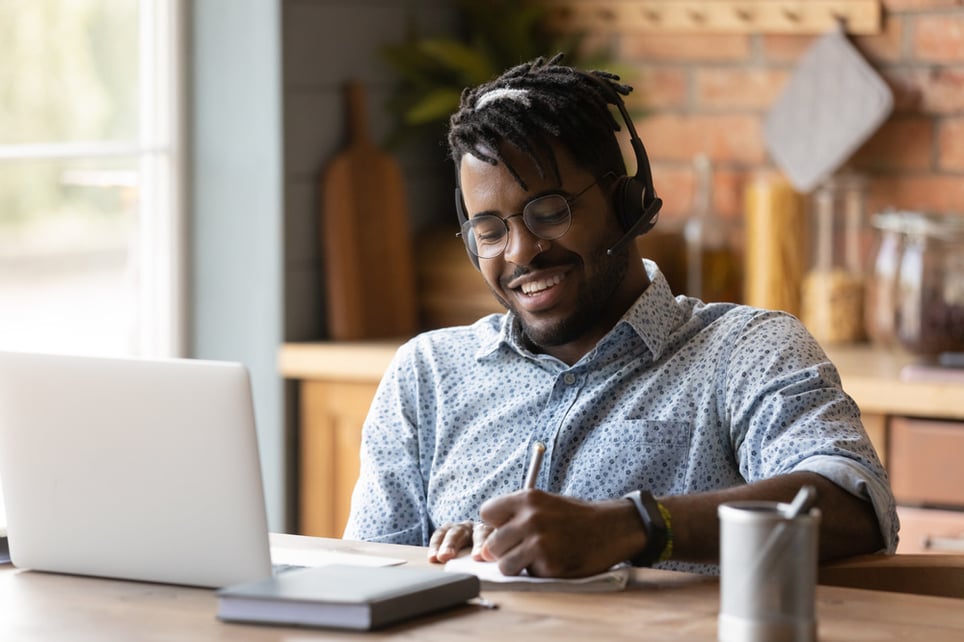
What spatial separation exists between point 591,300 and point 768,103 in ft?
5.16

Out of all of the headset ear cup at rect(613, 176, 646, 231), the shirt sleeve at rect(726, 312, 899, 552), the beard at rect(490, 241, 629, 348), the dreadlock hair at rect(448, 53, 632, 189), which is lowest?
the shirt sleeve at rect(726, 312, 899, 552)

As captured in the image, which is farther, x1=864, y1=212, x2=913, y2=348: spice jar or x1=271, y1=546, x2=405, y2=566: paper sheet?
x1=864, y1=212, x2=913, y2=348: spice jar

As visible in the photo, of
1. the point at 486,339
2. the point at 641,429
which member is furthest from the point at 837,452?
the point at 486,339

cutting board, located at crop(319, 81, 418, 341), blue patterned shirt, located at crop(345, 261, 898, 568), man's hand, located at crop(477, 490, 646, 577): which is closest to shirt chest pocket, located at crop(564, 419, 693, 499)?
blue patterned shirt, located at crop(345, 261, 898, 568)

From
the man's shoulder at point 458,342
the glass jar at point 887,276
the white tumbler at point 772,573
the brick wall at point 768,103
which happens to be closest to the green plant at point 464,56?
the brick wall at point 768,103

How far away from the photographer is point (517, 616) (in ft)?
4.93

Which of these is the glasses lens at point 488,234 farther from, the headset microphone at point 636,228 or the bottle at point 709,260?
the bottle at point 709,260

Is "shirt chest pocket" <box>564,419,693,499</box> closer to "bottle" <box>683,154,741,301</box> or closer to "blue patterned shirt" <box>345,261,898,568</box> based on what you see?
"blue patterned shirt" <box>345,261,898,568</box>

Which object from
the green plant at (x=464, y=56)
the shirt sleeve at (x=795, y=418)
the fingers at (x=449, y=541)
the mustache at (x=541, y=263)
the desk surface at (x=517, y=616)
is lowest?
the desk surface at (x=517, y=616)

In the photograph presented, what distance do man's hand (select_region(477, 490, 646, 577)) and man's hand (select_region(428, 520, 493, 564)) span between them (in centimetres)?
12

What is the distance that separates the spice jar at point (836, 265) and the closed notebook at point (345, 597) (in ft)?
6.19

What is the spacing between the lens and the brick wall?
3277mm

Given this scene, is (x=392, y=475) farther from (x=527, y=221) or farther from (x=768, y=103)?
(x=768, y=103)

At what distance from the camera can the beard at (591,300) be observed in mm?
2045
